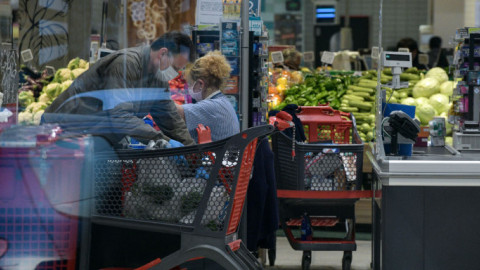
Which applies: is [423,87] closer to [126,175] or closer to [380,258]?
[380,258]

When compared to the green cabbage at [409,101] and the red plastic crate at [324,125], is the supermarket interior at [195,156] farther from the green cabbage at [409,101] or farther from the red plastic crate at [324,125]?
the green cabbage at [409,101]

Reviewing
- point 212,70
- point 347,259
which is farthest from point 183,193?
point 347,259

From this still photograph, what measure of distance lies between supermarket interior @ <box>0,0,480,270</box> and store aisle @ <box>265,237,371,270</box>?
1.0 inches

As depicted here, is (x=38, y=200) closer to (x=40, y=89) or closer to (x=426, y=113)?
(x=40, y=89)

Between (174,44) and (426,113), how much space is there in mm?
3560

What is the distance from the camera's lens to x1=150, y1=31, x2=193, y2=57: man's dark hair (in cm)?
421

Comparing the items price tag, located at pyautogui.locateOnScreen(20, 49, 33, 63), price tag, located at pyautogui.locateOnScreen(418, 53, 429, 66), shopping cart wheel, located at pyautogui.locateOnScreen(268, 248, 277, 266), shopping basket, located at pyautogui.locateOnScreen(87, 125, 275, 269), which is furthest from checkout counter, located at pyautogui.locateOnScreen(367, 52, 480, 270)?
price tag, located at pyautogui.locateOnScreen(418, 53, 429, 66)

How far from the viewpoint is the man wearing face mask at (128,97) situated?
3434 mm

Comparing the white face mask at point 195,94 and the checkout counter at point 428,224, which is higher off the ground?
the white face mask at point 195,94

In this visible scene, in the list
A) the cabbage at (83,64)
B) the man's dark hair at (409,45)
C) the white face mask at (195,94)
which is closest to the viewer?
the cabbage at (83,64)

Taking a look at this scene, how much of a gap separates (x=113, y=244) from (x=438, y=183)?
177 cm

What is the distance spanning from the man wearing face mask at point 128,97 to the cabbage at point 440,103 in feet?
12.1

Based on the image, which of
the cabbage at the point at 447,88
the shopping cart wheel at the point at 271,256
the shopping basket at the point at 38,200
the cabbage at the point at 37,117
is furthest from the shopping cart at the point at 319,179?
the cabbage at the point at 447,88

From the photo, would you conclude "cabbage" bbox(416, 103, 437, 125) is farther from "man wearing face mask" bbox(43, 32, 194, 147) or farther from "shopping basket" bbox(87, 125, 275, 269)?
"shopping basket" bbox(87, 125, 275, 269)
